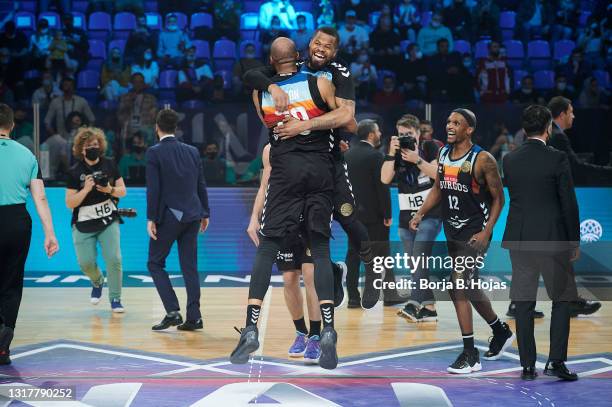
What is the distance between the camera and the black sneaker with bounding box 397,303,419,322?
895 cm

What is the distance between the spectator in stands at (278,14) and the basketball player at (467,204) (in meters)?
9.71

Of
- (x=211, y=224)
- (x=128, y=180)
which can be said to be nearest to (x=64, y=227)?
(x=128, y=180)

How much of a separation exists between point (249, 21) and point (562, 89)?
531cm

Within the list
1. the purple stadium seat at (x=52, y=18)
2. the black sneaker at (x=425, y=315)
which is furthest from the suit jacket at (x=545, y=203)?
the purple stadium seat at (x=52, y=18)

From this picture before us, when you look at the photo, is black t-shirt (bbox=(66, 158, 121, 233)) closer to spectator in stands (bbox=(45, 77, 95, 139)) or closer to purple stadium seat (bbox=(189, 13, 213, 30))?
spectator in stands (bbox=(45, 77, 95, 139))

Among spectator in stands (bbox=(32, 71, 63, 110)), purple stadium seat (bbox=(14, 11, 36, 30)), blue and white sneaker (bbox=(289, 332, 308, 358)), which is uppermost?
purple stadium seat (bbox=(14, 11, 36, 30))

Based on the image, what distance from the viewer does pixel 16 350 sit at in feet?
24.8

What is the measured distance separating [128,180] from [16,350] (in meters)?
5.07

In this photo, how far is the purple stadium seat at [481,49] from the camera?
630 inches

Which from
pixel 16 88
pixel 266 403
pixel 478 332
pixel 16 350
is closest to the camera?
pixel 266 403

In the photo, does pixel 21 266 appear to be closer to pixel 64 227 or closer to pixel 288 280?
pixel 288 280

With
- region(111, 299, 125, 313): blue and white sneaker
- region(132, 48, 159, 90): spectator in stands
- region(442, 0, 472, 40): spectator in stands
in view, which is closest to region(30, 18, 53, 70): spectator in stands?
region(132, 48, 159, 90): spectator in stands

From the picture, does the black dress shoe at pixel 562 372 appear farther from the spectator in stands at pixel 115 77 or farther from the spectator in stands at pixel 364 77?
the spectator in stands at pixel 115 77

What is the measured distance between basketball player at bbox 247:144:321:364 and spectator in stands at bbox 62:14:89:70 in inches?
364
